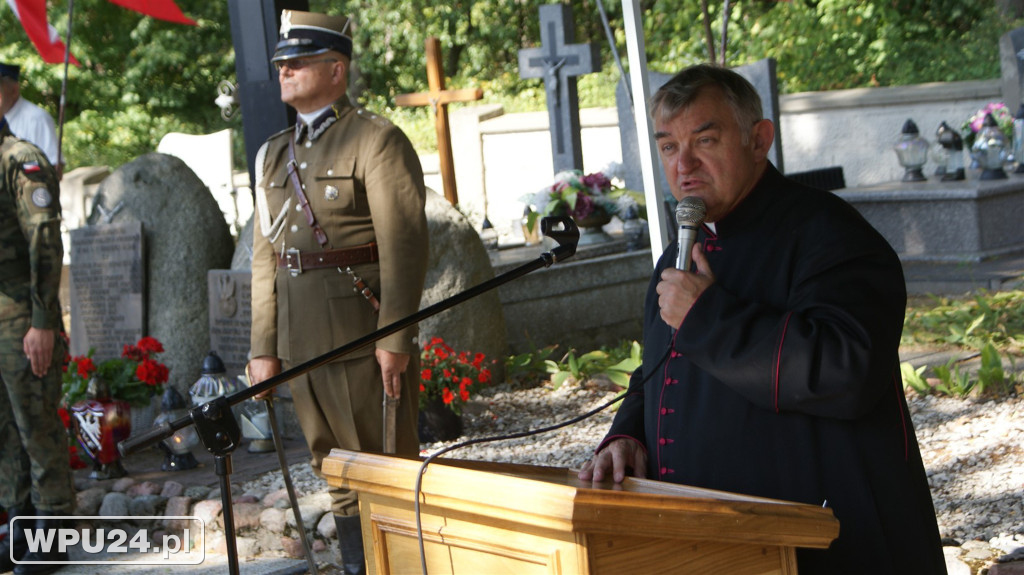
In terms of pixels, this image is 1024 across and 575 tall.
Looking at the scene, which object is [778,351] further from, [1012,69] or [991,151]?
[1012,69]

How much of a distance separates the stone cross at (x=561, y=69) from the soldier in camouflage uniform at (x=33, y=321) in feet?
24.9

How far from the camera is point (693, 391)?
229 cm

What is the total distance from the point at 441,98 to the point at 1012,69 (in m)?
5.57

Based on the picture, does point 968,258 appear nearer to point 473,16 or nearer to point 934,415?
point 934,415

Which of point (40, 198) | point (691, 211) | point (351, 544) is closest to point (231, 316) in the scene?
point (40, 198)

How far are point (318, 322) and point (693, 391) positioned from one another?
2099mm

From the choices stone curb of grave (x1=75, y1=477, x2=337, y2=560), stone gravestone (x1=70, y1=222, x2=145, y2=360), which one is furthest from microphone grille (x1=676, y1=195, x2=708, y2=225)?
stone gravestone (x1=70, y1=222, x2=145, y2=360)

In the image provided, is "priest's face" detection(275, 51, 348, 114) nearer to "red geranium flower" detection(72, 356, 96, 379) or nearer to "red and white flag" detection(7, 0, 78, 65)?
"red geranium flower" detection(72, 356, 96, 379)

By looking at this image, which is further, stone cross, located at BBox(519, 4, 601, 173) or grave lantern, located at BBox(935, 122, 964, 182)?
stone cross, located at BBox(519, 4, 601, 173)

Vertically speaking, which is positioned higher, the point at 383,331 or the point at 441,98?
the point at 441,98

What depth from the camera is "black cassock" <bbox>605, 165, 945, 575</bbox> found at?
201 cm

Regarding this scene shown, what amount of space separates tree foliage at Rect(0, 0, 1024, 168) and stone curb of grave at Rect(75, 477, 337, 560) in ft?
47.8

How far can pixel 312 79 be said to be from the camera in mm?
4117

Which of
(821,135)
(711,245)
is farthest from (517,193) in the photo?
(711,245)
